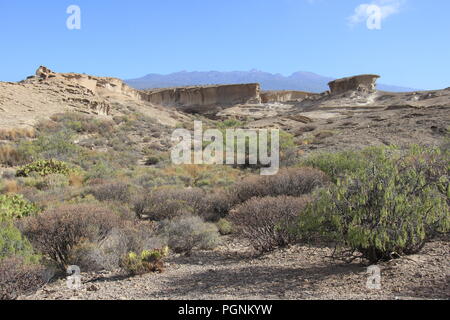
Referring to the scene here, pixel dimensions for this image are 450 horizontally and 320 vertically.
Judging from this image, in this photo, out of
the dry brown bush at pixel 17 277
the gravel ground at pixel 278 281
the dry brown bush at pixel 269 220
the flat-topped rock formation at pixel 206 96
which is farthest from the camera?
the flat-topped rock formation at pixel 206 96

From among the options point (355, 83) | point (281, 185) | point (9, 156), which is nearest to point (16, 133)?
point (9, 156)

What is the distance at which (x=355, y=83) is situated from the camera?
4912cm

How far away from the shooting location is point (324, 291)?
455 cm

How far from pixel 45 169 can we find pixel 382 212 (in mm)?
12823

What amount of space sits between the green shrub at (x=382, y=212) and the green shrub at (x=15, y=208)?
598cm

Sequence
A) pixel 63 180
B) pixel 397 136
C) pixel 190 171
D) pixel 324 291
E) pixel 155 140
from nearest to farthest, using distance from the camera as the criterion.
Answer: pixel 324 291
pixel 63 180
pixel 190 171
pixel 397 136
pixel 155 140

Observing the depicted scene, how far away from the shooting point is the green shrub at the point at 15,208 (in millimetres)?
8052

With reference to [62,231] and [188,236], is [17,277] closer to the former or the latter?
[62,231]

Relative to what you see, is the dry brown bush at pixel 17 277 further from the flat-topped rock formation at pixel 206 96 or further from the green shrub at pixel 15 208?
the flat-topped rock formation at pixel 206 96

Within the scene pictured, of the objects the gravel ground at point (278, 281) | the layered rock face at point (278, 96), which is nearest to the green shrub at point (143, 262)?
the gravel ground at point (278, 281)
